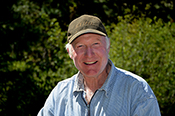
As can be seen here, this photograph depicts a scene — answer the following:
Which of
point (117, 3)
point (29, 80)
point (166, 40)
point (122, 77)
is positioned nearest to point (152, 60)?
point (166, 40)

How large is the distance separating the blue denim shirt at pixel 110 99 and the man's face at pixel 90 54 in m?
0.14

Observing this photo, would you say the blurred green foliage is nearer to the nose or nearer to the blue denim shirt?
the blue denim shirt

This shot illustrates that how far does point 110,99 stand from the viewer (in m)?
2.20

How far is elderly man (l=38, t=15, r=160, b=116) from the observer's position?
2.11 metres

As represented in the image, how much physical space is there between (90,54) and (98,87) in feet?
1.15

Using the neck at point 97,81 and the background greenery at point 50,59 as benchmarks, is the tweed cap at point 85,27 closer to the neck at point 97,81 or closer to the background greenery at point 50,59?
the neck at point 97,81

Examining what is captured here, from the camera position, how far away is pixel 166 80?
5.12 m

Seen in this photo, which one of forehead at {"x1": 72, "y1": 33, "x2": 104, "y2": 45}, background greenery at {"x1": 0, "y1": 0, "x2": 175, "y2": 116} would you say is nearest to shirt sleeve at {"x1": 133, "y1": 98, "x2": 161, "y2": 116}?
forehead at {"x1": 72, "y1": 33, "x2": 104, "y2": 45}

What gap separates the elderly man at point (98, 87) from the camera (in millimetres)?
2107

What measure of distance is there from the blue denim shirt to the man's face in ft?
0.45

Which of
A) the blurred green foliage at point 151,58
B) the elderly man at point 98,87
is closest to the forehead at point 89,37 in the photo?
the elderly man at point 98,87

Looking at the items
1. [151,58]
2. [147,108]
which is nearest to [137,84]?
[147,108]

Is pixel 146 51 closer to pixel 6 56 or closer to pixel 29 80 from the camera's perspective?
pixel 29 80

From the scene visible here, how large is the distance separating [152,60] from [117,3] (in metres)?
5.25
